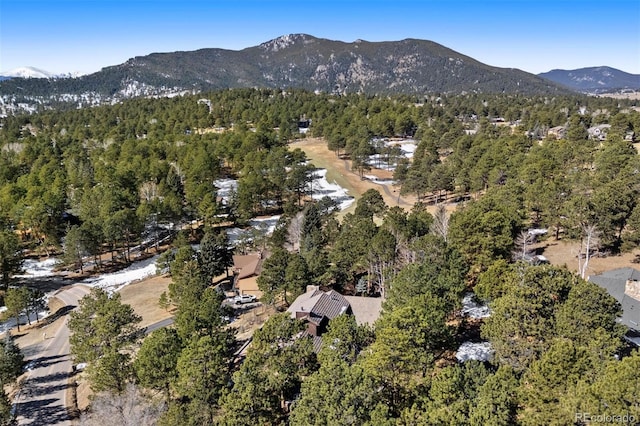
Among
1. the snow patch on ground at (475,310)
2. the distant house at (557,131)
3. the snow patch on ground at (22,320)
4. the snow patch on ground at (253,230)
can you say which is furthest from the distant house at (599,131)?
the snow patch on ground at (22,320)

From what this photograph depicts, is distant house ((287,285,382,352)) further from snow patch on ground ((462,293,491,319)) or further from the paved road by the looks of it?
the paved road

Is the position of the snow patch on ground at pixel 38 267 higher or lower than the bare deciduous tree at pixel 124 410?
lower

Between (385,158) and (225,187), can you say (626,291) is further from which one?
(385,158)

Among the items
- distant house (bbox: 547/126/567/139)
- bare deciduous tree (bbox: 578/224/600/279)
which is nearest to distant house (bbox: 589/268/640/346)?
bare deciduous tree (bbox: 578/224/600/279)

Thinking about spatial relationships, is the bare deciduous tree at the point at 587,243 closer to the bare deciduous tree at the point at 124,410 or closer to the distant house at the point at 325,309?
the distant house at the point at 325,309

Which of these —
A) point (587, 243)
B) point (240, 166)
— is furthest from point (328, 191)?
point (587, 243)

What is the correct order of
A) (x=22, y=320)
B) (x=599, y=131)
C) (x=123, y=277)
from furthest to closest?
(x=599, y=131)
(x=123, y=277)
(x=22, y=320)

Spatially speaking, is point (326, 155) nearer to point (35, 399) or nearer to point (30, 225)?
point (30, 225)
